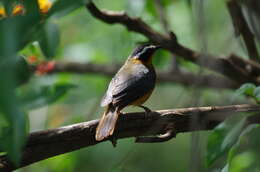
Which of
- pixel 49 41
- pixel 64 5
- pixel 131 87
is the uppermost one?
pixel 64 5

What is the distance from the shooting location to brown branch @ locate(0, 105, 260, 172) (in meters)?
3.12

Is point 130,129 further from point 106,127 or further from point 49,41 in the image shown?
point 49,41

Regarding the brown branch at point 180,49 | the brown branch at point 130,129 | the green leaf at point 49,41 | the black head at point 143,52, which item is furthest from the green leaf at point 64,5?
the black head at point 143,52

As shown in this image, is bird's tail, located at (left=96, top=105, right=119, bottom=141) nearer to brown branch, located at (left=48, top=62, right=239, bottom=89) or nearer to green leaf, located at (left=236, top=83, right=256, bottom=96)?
green leaf, located at (left=236, top=83, right=256, bottom=96)

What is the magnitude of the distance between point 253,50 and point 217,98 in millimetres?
1872

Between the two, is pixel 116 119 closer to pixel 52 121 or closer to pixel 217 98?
pixel 52 121

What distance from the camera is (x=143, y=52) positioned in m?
5.72

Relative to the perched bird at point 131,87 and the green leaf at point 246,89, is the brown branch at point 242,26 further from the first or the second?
the green leaf at point 246,89

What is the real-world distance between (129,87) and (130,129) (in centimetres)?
133

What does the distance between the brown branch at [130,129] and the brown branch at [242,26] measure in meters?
0.81

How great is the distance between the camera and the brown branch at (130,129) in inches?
123

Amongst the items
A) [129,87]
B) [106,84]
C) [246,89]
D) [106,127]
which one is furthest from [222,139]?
[106,84]

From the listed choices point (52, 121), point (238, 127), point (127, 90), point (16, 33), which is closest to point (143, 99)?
point (127, 90)

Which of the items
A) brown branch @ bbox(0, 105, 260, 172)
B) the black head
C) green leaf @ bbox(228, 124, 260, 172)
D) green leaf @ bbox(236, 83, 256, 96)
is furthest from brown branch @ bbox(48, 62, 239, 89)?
green leaf @ bbox(236, 83, 256, 96)
